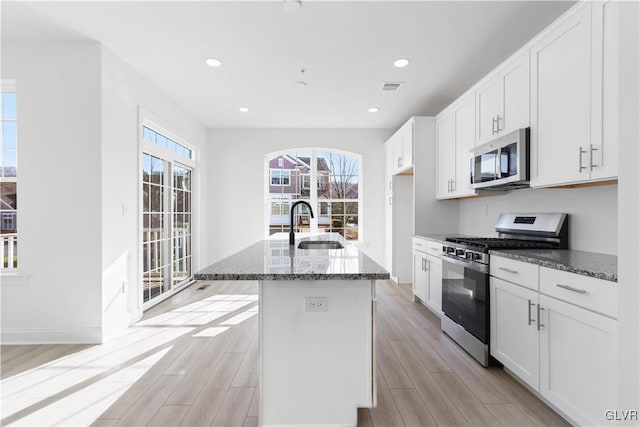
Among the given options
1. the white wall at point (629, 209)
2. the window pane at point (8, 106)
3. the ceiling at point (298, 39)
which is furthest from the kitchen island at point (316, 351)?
the window pane at point (8, 106)

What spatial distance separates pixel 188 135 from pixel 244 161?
117cm

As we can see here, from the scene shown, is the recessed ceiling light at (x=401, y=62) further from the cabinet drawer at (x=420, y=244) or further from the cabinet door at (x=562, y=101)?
the cabinet drawer at (x=420, y=244)

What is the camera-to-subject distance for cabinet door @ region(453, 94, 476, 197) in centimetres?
321

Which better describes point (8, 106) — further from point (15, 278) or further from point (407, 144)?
point (407, 144)

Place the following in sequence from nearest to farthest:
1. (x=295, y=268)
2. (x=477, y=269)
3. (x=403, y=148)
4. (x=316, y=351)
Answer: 1. (x=295, y=268)
2. (x=316, y=351)
3. (x=477, y=269)
4. (x=403, y=148)

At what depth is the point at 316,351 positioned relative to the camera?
162 centimetres

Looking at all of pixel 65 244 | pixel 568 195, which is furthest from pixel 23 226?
pixel 568 195

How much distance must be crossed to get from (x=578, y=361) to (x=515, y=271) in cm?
61

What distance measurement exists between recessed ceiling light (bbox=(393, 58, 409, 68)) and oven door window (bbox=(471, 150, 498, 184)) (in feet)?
3.97

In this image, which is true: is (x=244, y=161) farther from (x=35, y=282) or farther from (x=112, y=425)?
(x=112, y=425)

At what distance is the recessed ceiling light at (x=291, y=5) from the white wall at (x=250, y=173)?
11.4 feet

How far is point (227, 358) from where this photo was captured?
8.37ft

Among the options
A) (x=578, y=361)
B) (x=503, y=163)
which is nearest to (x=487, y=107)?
(x=503, y=163)

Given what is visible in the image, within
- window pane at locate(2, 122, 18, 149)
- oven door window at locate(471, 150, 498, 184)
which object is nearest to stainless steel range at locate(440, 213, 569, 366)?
oven door window at locate(471, 150, 498, 184)
